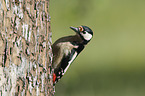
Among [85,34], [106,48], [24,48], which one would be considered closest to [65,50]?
[85,34]

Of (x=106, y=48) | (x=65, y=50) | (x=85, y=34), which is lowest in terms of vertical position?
(x=106, y=48)

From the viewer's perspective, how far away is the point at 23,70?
5.53 ft

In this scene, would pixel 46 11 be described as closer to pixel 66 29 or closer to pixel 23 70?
pixel 23 70

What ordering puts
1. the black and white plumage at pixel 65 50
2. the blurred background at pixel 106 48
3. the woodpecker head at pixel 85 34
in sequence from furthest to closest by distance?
the blurred background at pixel 106 48 → the woodpecker head at pixel 85 34 → the black and white plumage at pixel 65 50

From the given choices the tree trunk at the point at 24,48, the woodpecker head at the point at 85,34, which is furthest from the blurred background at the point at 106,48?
the tree trunk at the point at 24,48

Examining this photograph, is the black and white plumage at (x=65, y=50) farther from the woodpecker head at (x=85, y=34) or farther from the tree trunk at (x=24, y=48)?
the tree trunk at (x=24, y=48)

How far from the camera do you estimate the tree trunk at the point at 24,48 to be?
1605 millimetres

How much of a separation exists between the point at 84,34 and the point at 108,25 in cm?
516

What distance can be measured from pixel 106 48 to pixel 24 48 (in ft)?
18.6

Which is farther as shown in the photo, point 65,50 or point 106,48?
point 106,48

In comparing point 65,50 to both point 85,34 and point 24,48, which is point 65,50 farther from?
point 24,48

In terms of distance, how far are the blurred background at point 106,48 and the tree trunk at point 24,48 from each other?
350cm

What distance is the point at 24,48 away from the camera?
1.70 m

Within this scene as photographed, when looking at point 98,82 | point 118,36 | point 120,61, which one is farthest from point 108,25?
point 98,82
